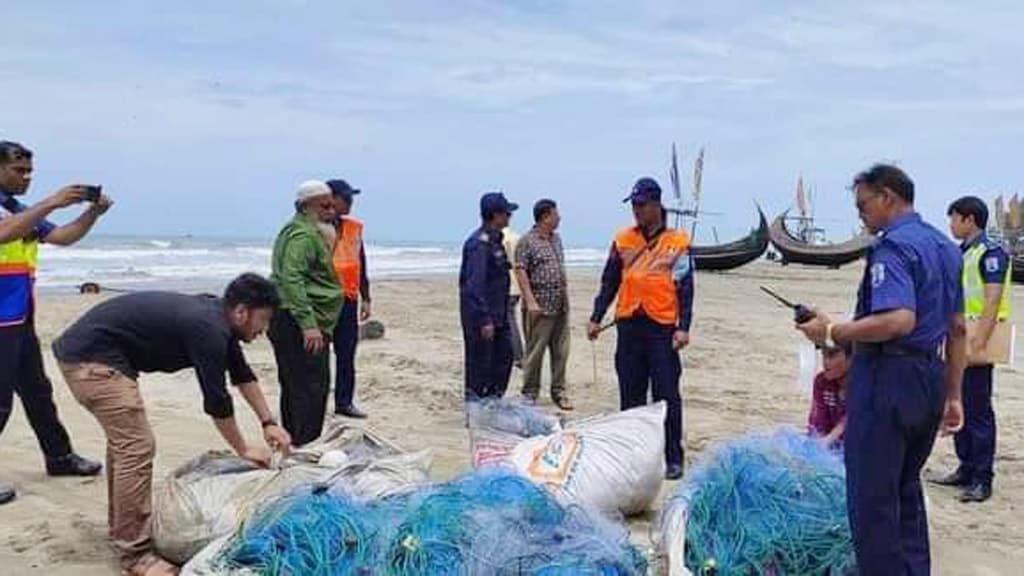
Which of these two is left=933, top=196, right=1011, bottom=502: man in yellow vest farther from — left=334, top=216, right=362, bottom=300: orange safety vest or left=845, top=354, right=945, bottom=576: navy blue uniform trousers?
left=334, top=216, right=362, bottom=300: orange safety vest

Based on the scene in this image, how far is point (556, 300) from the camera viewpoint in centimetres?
769

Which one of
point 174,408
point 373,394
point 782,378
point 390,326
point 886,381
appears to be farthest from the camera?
point 390,326

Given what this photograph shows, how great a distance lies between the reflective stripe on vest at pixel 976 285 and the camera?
5.22 metres

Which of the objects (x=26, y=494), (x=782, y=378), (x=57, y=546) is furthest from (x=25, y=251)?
(x=782, y=378)

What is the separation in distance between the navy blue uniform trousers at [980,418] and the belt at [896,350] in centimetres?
214

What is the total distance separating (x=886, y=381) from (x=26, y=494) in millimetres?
3952

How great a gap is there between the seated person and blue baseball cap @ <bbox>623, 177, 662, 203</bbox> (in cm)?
120

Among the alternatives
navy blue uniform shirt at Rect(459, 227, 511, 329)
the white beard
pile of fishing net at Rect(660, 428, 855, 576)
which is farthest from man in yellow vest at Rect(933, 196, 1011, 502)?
the white beard

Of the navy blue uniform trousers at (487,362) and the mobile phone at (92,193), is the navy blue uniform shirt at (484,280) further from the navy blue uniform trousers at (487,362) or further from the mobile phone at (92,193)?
the mobile phone at (92,193)

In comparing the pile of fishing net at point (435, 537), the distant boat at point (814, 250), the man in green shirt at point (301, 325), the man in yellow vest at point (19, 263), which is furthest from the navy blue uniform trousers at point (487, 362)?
the distant boat at point (814, 250)

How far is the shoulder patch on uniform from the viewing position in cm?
336

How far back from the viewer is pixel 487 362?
7270 millimetres

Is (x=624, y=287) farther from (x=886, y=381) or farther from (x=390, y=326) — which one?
(x=390, y=326)

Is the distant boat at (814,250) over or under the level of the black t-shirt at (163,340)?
under
